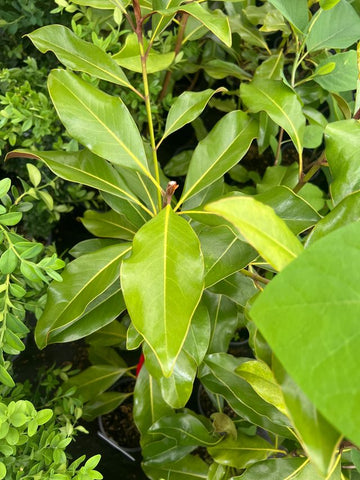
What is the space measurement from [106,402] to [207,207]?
1021mm

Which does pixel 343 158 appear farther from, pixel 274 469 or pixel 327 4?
pixel 274 469

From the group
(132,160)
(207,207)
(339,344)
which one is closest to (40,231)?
(132,160)

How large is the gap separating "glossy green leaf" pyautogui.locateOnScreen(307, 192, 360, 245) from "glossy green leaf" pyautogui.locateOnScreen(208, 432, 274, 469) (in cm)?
56

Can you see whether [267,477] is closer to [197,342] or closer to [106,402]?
[197,342]

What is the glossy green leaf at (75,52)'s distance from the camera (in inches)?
33.1

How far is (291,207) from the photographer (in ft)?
2.79

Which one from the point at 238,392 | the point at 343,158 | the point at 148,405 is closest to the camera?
the point at 343,158

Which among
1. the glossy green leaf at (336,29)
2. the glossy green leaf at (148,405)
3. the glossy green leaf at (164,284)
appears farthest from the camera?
the glossy green leaf at (148,405)

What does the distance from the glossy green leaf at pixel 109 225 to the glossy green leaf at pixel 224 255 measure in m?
0.34

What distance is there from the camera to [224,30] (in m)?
0.78

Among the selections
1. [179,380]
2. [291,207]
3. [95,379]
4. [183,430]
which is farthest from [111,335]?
[291,207]

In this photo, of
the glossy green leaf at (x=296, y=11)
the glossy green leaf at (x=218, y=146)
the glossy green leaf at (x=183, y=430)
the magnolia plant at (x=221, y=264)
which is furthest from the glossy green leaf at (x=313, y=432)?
the glossy green leaf at (x=296, y=11)

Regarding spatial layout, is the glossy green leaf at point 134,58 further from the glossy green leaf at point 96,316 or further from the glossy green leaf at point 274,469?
the glossy green leaf at point 274,469

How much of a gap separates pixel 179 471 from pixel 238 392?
0.37 meters
